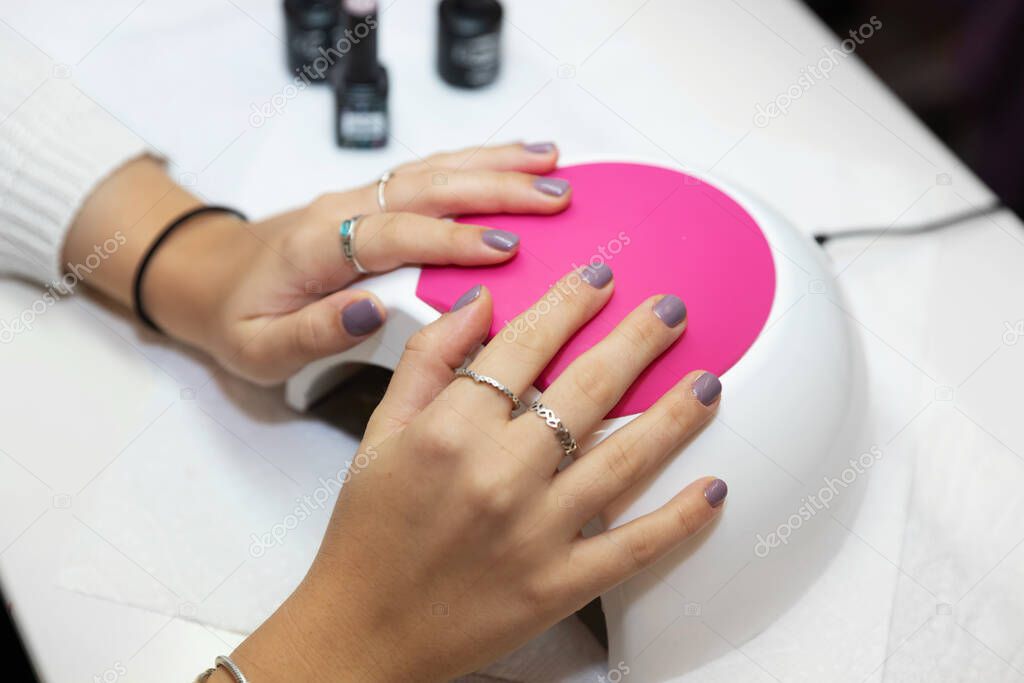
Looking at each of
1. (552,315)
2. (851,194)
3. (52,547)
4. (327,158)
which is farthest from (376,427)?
(851,194)

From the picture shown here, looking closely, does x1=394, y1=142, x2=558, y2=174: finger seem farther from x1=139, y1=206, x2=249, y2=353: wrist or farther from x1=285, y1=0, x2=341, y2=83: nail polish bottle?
x1=285, y1=0, x2=341, y2=83: nail polish bottle

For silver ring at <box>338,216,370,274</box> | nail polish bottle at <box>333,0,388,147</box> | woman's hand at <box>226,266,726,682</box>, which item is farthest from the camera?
nail polish bottle at <box>333,0,388,147</box>

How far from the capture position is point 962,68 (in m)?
1.14

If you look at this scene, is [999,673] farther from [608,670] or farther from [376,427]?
[376,427]

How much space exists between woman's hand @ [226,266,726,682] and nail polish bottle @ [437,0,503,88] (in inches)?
16.6

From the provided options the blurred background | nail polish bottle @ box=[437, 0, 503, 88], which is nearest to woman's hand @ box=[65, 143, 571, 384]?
nail polish bottle @ box=[437, 0, 503, 88]

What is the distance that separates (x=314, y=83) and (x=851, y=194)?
47 centimetres

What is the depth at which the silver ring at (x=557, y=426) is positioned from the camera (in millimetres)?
504

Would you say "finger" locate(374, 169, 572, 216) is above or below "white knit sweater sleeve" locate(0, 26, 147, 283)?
above

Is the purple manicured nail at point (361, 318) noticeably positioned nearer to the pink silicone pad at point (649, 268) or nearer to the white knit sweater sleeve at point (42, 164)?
the pink silicone pad at point (649, 268)

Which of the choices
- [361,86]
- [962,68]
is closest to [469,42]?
[361,86]

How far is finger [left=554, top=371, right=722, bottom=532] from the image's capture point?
1.65ft

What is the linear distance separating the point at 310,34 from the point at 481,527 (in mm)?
525

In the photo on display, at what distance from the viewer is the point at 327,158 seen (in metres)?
0.83
